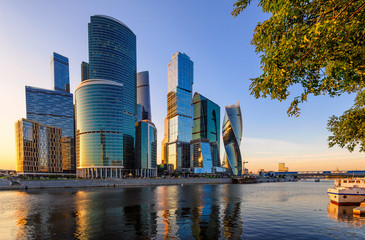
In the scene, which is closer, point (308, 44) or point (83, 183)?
point (308, 44)

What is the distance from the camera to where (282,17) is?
331 inches

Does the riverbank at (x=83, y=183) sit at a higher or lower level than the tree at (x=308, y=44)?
lower

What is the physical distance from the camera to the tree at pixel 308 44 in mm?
7836

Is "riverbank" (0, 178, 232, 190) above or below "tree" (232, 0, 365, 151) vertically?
below

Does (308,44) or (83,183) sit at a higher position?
(308,44)

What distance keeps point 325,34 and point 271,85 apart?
2852mm

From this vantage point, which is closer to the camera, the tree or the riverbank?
the tree

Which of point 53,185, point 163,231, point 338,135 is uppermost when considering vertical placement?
point 338,135

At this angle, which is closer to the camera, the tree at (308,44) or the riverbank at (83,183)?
the tree at (308,44)

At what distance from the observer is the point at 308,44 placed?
823 cm

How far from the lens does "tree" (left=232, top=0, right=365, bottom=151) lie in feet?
25.7

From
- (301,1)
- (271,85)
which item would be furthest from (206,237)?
(301,1)

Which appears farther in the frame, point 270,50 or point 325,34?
point 270,50

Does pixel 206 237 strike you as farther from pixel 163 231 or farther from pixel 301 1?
pixel 301 1
